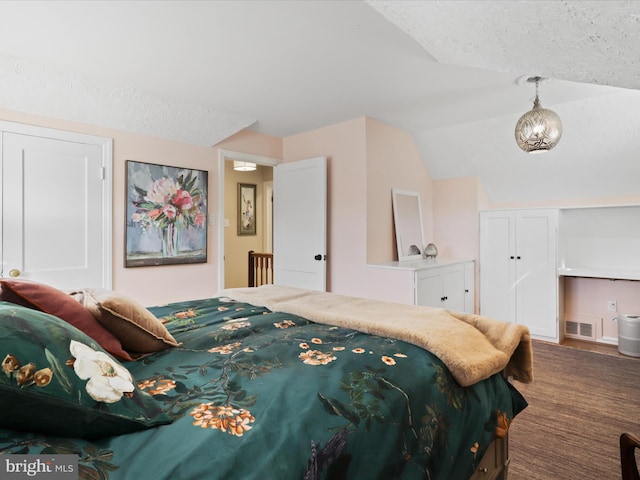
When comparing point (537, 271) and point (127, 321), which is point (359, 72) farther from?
point (537, 271)

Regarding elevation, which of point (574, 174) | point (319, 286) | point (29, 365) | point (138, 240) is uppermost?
point (574, 174)

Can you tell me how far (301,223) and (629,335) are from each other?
353cm

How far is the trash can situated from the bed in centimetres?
296

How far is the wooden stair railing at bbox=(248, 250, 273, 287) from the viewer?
18.9ft

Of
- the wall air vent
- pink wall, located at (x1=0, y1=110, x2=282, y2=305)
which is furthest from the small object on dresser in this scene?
pink wall, located at (x1=0, y1=110, x2=282, y2=305)

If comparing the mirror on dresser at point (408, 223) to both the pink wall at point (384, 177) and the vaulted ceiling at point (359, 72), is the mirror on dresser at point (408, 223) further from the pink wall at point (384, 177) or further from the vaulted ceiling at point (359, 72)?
the vaulted ceiling at point (359, 72)

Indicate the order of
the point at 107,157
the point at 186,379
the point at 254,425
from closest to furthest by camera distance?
the point at 254,425
the point at 186,379
the point at 107,157

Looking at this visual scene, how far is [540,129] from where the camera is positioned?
2.79 m

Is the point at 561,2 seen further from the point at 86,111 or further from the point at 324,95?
the point at 86,111

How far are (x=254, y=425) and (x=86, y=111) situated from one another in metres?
3.12

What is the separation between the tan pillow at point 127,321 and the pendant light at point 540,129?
2.92m

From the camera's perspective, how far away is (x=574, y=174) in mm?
Result: 3965

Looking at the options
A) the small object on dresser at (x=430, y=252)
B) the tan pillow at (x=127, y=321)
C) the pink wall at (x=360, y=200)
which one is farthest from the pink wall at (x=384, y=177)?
the tan pillow at (x=127, y=321)

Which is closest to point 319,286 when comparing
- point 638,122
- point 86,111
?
point 86,111
